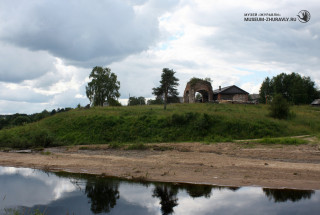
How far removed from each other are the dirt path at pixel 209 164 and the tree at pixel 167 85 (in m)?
15.6

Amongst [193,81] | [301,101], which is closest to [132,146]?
[193,81]

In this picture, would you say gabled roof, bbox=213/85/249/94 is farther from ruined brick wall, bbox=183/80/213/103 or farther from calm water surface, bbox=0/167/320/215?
calm water surface, bbox=0/167/320/215

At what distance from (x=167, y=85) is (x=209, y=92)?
1282 centimetres

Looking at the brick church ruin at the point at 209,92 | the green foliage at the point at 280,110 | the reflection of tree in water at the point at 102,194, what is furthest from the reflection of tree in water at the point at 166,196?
the brick church ruin at the point at 209,92

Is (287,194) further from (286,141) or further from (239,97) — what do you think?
(239,97)

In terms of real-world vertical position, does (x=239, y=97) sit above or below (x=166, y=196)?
above

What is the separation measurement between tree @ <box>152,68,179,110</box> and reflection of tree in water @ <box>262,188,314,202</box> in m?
24.7

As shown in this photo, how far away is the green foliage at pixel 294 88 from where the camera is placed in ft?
218

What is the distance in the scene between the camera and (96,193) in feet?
36.7

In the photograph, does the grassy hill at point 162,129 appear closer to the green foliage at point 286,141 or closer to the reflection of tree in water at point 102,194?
the green foliage at point 286,141

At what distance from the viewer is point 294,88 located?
67062 mm

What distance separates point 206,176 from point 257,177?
233 cm

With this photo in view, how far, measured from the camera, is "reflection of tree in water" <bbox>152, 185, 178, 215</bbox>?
9641mm

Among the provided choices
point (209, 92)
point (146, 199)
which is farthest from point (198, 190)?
point (209, 92)
